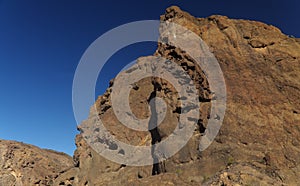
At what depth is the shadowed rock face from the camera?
57.9 feet

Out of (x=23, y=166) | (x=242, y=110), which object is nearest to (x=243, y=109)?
(x=242, y=110)

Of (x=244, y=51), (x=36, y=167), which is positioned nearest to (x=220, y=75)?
(x=244, y=51)

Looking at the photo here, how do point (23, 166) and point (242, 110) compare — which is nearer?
point (242, 110)

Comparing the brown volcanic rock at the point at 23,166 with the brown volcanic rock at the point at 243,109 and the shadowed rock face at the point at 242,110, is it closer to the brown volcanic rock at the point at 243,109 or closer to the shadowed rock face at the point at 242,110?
the shadowed rock face at the point at 242,110

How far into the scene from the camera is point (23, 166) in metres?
46.5

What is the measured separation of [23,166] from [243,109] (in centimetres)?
3912

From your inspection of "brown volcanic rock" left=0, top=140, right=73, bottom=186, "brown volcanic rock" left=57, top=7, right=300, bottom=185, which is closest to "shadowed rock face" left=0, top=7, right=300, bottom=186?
"brown volcanic rock" left=57, top=7, right=300, bottom=185

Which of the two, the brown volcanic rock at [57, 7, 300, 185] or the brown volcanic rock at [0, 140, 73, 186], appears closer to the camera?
the brown volcanic rock at [57, 7, 300, 185]

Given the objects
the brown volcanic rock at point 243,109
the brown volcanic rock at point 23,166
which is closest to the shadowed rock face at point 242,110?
the brown volcanic rock at point 243,109

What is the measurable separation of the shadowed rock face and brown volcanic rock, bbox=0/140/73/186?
24.2 m

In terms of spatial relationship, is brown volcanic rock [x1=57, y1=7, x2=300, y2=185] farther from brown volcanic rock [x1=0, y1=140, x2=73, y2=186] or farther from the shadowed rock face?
brown volcanic rock [x1=0, y1=140, x2=73, y2=186]

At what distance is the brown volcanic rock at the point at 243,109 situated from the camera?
693 inches

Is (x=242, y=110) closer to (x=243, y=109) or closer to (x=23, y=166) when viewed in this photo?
(x=243, y=109)

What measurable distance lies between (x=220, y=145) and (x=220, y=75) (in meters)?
5.27
